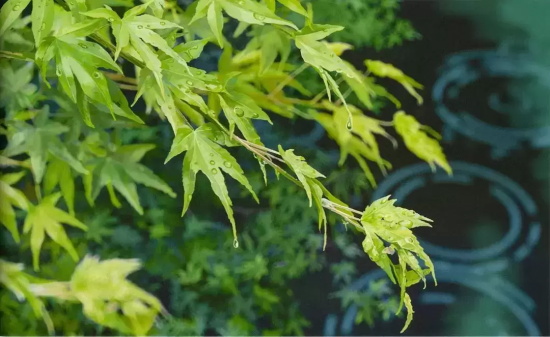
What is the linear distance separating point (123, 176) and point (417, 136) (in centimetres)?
39

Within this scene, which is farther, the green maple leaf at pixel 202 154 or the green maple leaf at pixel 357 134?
the green maple leaf at pixel 357 134

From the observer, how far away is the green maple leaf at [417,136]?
71 cm

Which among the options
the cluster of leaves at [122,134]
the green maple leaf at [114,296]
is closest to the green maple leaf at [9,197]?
the cluster of leaves at [122,134]

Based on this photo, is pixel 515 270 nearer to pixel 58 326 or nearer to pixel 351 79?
pixel 351 79

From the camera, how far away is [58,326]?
0.71 metres

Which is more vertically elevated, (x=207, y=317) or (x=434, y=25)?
(x=434, y=25)

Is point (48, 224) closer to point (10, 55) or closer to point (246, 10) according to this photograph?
point (10, 55)

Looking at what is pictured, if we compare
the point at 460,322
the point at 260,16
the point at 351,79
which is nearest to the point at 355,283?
the point at 460,322

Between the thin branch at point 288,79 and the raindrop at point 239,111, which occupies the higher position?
the raindrop at point 239,111

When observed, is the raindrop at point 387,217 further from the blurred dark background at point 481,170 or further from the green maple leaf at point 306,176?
the blurred dark background at point 481,170

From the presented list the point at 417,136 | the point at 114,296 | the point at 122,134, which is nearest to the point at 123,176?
the point at 122,134

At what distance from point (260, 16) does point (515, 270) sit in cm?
47

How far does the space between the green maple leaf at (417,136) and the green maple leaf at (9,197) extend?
0.49 metres

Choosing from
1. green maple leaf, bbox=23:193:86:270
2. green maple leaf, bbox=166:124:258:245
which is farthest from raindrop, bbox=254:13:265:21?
green maple leaf, bbox=23:193:86:270
